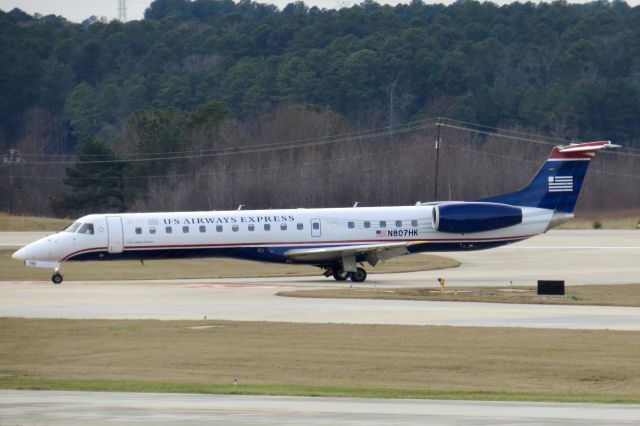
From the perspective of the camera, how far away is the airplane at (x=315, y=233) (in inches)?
1793

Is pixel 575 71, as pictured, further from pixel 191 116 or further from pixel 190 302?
pixel 190 302

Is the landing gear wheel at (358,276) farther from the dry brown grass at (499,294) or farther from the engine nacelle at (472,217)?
the dry brown grass at (499,294)

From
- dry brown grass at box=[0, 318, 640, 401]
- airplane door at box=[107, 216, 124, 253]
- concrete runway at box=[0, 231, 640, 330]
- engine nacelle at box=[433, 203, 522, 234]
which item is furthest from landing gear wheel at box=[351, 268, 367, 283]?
dry brown grass at box=[0, 318, 640, 401]

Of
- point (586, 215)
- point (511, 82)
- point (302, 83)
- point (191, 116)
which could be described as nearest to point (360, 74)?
point (302, 83)

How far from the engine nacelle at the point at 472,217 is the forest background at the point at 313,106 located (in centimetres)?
1439

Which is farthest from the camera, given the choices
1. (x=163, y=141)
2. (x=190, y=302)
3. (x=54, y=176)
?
(x=54, y=176)

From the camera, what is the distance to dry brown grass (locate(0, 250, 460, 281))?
50312mm

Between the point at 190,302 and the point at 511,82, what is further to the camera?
the point at 511,82

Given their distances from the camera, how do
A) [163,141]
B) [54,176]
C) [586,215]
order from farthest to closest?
[54,176] < [163,141] < [586,215]

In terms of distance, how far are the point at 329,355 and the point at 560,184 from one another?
78.3 feet

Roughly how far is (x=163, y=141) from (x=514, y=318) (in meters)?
73.4

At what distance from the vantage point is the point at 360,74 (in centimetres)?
13788

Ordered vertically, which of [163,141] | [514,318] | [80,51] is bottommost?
[514,318]

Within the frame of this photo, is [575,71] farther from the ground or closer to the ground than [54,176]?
farther from the ground
